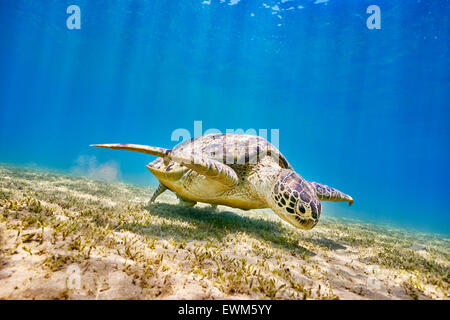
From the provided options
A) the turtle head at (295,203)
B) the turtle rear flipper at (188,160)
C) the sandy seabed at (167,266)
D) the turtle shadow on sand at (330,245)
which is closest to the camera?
the sandy seabed at (167,266)

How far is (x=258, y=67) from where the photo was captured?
151 ft

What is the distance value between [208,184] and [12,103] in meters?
175

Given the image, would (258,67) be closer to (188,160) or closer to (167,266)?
(188,160)

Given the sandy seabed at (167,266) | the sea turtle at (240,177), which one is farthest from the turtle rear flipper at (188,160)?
the sandy seabed at (167,266)

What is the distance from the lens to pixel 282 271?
2223mm

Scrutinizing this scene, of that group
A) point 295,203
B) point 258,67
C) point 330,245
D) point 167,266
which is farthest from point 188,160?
point 258,67

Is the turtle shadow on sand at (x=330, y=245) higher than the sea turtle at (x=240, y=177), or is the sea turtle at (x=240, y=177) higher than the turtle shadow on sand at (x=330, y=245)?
the sea turtle at (x=240, y=177)

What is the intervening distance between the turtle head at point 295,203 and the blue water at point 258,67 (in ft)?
79.7

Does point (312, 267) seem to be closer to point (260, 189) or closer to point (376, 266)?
point (376, 266)

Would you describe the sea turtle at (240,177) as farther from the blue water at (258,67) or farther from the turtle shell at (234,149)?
the blue water at (258,67)

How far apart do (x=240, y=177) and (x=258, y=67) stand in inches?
1888

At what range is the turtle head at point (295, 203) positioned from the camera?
297 centimetres

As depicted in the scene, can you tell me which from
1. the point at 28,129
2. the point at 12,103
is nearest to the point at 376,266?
the point at 12,103

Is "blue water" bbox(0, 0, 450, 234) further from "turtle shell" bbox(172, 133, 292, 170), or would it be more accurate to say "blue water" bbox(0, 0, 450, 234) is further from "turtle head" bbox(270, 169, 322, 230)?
"turtle head" bbox(270, 169, 322, 230)
